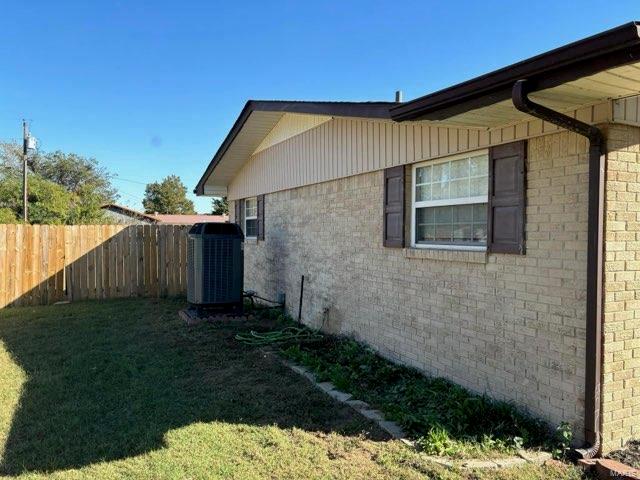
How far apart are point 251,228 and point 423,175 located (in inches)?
299

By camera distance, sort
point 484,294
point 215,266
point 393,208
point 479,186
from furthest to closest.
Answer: point 215,266, point 393,208, point 479,186, point 484,294

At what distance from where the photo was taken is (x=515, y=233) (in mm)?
4344

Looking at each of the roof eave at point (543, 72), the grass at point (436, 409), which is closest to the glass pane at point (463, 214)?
the roof eave at point (543, 72)

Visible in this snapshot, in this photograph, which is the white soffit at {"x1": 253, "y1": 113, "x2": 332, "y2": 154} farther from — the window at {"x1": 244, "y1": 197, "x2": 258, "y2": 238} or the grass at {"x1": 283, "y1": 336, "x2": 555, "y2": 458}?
the grass at {"x1": 283, "y1": 336, "x2": 555, "y2": 458}

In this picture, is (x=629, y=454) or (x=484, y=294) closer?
(x=629, y=454)

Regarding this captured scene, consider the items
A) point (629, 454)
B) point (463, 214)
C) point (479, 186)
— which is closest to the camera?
point (629, 454)

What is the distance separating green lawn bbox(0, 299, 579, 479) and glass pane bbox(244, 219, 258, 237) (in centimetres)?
507

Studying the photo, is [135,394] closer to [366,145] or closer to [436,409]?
[436,409]

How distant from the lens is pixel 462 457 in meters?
3.62

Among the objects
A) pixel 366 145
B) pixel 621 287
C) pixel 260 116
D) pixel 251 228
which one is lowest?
pixel 621 287

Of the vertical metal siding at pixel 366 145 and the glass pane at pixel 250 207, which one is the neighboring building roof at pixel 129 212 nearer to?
the glass pane at pixel 250 207

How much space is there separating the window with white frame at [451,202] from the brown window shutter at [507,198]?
0.67 feet

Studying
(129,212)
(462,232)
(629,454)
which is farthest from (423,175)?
(129,212)

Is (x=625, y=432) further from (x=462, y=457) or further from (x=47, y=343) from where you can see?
(x=47, y=343)
